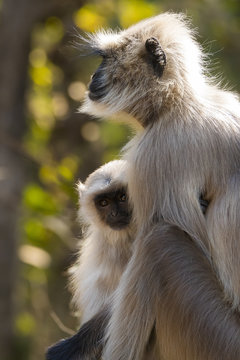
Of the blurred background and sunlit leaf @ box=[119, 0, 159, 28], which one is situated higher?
sunlit leaf @ box=[119, 0, 159, 28]

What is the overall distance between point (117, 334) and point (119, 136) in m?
8.72

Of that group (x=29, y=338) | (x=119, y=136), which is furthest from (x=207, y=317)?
(x=119, y=136)

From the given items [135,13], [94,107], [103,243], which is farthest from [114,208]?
[135,13]

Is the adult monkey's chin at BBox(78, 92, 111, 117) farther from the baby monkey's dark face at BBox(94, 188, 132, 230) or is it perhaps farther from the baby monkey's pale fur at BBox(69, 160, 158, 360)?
the baby monkey's dark face at BBox(94, 188, 132, 230)

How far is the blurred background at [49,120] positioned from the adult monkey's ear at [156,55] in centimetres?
361

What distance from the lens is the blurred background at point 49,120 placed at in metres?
9.66

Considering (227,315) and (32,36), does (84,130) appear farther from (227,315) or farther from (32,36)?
(227,315)

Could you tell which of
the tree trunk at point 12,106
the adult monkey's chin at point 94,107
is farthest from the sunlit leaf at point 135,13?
the adult monkey's chin at point 94,107

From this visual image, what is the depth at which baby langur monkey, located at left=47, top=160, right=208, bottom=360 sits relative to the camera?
5.32 m

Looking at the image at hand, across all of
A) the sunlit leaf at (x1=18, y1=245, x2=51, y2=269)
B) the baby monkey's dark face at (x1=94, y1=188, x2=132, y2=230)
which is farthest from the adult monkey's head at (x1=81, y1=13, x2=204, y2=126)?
the sunlit leaf at (x1=18, y1=245, x2=51, y2=269)

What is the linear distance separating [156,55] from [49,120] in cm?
663

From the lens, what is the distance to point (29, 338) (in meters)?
12.0

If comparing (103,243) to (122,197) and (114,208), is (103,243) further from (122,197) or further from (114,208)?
(122,197)

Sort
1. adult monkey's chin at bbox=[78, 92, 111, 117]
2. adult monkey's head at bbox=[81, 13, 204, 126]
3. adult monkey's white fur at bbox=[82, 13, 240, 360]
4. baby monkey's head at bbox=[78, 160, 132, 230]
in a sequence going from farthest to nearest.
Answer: baby monkey's head at bbox=[78, 160, 132, 230]
adult monkey's chin at bbox=[78, 92, 111, 117]
adult monkey's head at bbox=[81, 13, 204, 126]
adult monkey's white fur at bbox=[82, 13, 240, 360]
